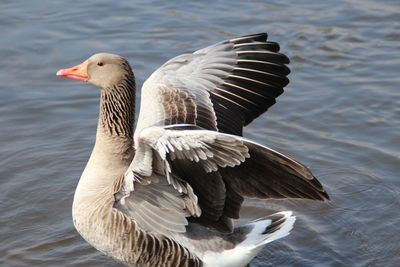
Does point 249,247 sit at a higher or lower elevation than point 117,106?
lower

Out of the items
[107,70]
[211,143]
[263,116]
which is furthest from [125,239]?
[263,116]

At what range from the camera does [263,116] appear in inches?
407

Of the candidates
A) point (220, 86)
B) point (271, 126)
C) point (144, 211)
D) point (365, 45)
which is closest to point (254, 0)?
point (365, 45)

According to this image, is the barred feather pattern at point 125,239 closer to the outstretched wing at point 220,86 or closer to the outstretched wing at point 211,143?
the outstretched wing at point 211,143

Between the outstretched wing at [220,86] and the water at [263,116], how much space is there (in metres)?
1.42

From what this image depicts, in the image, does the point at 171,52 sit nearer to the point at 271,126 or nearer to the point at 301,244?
the point at 271,126

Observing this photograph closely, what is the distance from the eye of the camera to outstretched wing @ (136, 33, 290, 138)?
7.39m

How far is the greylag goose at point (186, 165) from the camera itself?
6008 millimetres

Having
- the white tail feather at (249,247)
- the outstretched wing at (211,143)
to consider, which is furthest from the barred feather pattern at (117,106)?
the white tail feather at (249,247)

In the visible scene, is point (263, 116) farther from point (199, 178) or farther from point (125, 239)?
point (199, 178)

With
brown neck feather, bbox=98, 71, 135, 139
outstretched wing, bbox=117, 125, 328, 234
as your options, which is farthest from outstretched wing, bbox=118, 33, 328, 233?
brown neck feather, bbox=98, 71, 135, 139

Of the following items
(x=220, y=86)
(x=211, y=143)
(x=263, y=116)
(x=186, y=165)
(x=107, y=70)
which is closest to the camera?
(x=211, y=143)

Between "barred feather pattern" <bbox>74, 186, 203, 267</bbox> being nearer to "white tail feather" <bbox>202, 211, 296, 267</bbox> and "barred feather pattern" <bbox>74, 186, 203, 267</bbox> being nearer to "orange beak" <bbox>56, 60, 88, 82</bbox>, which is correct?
"white tail feather" <bbox>202, 211, 296, 267</bbox>

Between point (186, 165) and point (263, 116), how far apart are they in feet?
13.9
